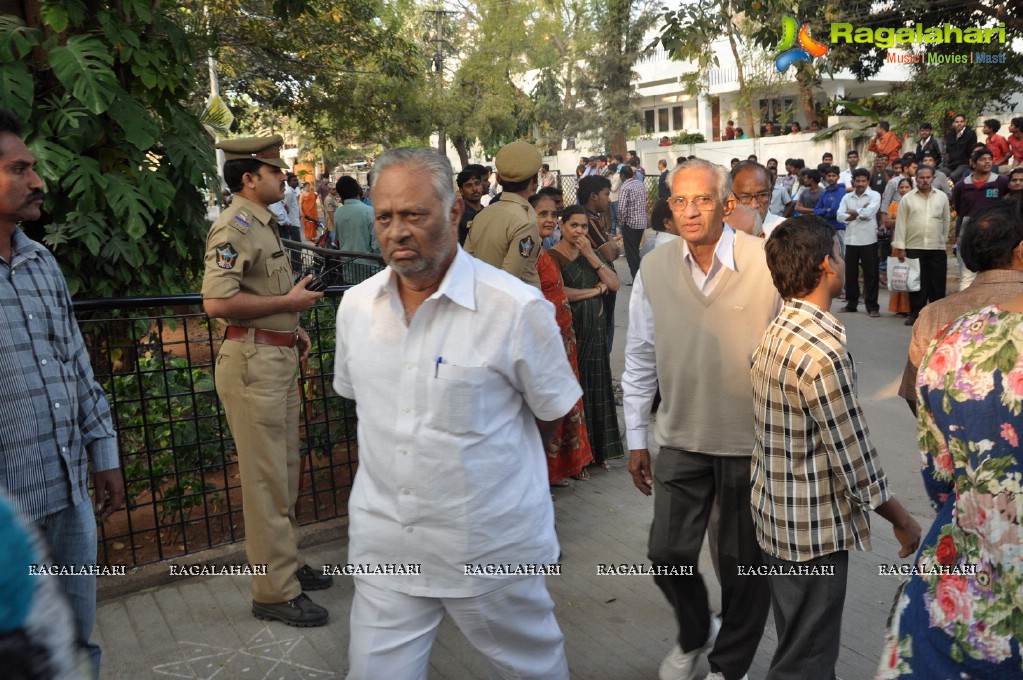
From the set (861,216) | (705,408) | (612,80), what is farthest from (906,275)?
(612,80)

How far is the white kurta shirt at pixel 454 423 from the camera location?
2.49 m

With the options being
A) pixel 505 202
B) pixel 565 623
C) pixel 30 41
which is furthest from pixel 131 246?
pixel 565 623

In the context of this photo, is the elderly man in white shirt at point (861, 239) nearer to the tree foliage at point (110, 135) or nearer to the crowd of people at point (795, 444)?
the crowd of people at point (795, 444)

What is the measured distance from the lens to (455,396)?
2.48 metres

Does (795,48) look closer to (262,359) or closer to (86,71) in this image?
(86,71)

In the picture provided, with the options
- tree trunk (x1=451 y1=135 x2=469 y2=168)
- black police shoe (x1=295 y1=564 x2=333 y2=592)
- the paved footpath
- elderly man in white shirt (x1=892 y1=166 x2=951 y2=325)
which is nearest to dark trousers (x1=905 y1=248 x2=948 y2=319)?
elderly man in white shirt (x1=892 y1=166 x2=951 y2=325)

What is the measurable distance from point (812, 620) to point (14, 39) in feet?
15.7

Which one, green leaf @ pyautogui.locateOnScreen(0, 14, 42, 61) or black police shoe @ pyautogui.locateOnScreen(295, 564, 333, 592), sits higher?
green leaf @ pyautogui.locateOnScreen(0, 14, 42, 61)

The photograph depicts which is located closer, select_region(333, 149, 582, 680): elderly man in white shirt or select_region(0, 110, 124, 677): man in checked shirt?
select_region(333, 149, 582, 680): elderly man in white shirt

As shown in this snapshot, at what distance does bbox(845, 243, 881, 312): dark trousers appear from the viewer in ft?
39.7

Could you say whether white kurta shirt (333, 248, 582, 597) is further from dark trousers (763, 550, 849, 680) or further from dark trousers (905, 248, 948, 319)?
dark trousers (905, 248, 948, 319)

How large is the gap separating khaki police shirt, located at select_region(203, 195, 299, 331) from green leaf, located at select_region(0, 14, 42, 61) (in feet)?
6.09

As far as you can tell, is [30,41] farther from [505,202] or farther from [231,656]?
[231,656]

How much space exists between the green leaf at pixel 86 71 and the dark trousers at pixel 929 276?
Answer: 30.4 feet
